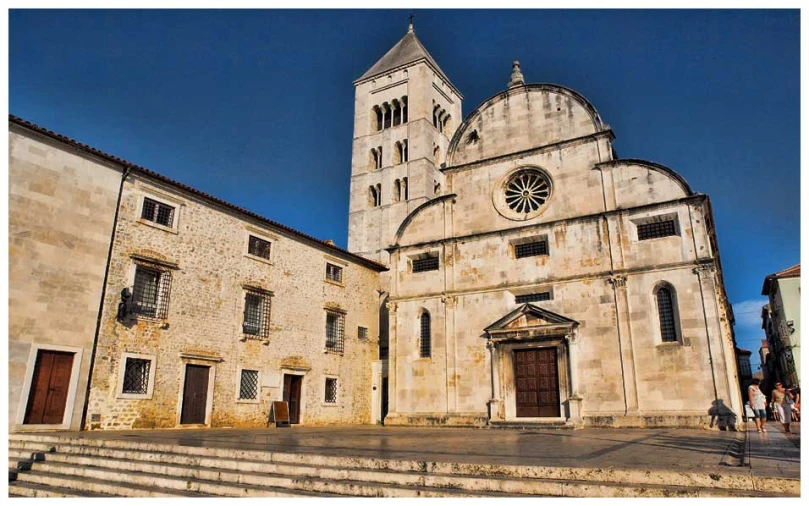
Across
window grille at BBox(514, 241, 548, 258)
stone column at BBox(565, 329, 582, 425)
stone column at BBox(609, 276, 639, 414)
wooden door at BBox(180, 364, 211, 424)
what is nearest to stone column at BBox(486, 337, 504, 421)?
A: stone column at BBox(565, 329, 582, 425)

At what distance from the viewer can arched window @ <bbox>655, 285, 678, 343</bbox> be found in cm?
1914

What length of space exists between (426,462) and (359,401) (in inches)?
724

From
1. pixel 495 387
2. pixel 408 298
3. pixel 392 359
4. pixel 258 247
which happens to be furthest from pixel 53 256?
pixel 495 387

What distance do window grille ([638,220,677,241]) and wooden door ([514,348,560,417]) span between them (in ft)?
18.2

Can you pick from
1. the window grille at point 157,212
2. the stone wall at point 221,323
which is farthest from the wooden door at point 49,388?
the window grille at point 157,212

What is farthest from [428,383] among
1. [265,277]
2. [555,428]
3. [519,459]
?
[519,459]

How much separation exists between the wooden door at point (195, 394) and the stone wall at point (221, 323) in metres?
0.26

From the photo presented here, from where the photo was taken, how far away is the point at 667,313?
19.4m

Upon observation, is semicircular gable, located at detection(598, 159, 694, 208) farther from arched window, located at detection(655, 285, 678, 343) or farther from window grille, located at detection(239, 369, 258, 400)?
window grille, located at detection(239, 369, 258, 400)

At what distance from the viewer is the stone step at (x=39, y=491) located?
24.9ft

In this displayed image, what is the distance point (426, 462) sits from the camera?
729 cm

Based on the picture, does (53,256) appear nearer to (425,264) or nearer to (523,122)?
(425,264)

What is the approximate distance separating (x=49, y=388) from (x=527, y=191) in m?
18.3

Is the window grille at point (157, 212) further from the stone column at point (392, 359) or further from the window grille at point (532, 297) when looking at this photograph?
the window grille at point (532, 297)
